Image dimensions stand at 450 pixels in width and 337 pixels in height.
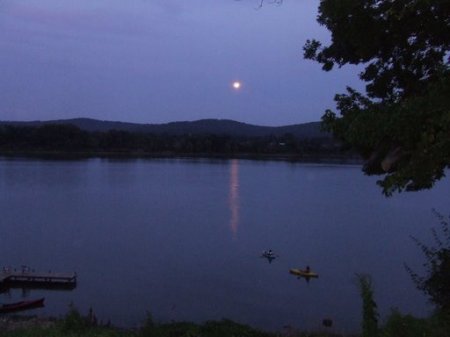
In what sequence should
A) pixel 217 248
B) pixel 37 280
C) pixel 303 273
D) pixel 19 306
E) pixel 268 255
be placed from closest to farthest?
pixel 19 306 < pixel 37 280 < pixel 303 273 < pixel 268 255 < pixel 217 248

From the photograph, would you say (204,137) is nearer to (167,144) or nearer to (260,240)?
(167,144)

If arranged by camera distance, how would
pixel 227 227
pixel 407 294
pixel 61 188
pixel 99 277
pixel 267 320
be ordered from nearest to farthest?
pixel 267 320 → pixel 407 294 → pixel 99 277 → pixel 227 227 → pixel 61 188

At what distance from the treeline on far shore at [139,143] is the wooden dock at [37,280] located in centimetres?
9679

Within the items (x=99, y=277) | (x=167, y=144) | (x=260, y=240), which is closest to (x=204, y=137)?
(x=167, y=144)

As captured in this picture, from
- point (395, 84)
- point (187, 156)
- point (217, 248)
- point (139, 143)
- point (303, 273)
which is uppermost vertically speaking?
point (395, 84)

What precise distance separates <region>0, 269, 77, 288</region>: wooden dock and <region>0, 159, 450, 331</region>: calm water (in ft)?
1.42

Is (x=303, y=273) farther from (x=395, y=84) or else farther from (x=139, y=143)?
(x=139, y=143)

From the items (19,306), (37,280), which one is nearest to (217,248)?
(37,280)

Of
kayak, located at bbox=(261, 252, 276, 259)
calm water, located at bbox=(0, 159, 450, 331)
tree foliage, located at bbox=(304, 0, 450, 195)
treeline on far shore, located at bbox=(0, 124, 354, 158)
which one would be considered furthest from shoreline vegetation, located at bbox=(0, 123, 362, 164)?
tree foliage, located at bbox=(304, 0, 450, 195)

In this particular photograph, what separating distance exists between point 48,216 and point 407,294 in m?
28.8

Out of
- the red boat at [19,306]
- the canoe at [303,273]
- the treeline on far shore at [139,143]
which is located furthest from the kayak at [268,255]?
the treeline on far shore at [139,143]

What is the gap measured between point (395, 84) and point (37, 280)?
21.5 m

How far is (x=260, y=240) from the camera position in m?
34.6

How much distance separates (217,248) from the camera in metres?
32.0
